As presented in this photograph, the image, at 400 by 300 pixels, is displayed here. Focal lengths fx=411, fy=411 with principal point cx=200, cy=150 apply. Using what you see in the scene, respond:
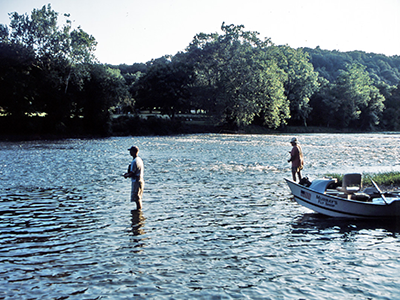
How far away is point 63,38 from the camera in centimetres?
6775

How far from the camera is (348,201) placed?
1336 cm

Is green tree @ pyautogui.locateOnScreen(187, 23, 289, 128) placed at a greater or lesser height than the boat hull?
greater

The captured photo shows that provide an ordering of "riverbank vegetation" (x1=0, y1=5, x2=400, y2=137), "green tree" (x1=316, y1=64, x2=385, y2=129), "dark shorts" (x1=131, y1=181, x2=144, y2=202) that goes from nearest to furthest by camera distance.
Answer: "dark shorts" (x1=131, y1=181, x2=144, y2=202)
"riverbank vegetation" (x1=0, y1=5, x2=400, y2=137)
"green tree" (x1=316, y1=64, x2=385, y2=129)

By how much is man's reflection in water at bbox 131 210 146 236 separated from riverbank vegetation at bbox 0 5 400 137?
57753 mm

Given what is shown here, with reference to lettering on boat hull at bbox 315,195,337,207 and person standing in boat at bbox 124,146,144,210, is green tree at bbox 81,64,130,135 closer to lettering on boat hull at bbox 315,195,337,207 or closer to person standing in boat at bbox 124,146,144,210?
person standing in boat at bbox 124,146,144,210

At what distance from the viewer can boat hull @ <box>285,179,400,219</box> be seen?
13.1m

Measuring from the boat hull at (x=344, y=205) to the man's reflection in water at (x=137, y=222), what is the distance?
18.9ft

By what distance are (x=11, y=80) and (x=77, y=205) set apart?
184ft

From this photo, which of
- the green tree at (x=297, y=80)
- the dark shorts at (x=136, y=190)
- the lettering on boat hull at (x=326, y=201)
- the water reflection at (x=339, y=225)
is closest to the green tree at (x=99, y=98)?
the green tree at (x=297, y=80)

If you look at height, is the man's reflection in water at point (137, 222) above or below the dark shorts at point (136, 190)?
below

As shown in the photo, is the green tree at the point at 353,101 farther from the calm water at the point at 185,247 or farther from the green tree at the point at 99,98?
the calm water at the point at 185,247

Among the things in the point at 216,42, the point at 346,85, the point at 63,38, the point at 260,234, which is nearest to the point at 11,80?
the point at 63,38

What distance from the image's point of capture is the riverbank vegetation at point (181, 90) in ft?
221

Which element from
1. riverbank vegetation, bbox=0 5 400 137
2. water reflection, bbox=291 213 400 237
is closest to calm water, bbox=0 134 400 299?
water reflection, bbox=291 213 400 237
